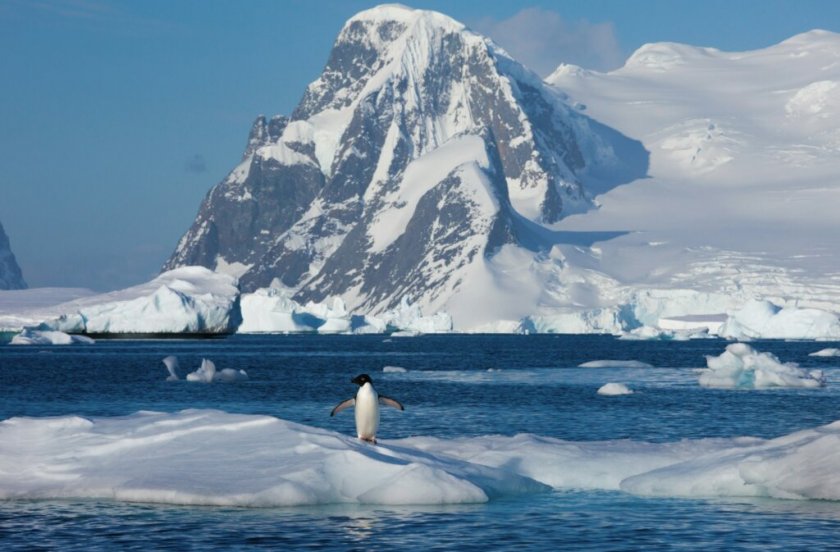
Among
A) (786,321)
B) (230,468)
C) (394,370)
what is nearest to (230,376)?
(394,370)

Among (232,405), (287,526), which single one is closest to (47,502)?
(287,526)

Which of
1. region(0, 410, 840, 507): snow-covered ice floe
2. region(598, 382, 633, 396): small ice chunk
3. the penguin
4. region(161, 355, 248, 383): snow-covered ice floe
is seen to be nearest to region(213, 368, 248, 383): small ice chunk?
region(161, 355, 248, 383): snow-covered ice floe

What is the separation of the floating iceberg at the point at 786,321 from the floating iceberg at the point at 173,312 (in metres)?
69.0

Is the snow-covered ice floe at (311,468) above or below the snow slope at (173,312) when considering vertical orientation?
below

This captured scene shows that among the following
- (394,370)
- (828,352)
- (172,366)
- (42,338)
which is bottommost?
(394,370)

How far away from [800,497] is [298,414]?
31337 millimetres

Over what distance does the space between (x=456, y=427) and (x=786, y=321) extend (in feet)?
479

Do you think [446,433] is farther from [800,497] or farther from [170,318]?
[170,318]

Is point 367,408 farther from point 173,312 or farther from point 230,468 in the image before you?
point 173,312

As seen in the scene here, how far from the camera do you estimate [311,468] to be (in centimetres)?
2825

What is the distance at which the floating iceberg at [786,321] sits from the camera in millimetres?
189125

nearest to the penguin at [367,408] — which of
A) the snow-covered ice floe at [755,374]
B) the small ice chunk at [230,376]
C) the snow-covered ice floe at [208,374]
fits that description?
the snow-covered ice floe at [755,374]

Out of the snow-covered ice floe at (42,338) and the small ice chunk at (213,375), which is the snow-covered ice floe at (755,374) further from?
the snow-covered ice floe at (42,338)

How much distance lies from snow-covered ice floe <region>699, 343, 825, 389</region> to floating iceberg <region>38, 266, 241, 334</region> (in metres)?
105
